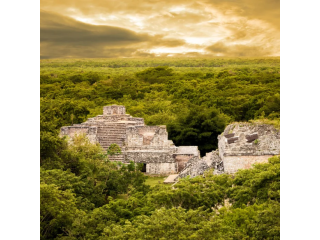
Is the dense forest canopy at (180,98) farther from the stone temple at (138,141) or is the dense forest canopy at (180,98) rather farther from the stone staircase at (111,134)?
the stone staircase at (111,134)

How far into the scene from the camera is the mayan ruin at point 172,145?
11.0 meters

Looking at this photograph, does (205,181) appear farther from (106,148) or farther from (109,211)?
(106,148)

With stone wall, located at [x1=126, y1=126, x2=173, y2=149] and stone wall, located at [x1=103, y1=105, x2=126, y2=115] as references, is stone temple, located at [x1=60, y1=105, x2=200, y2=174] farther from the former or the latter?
stone wall, located at [x1=103, y1=105, x2=126, y2=115]

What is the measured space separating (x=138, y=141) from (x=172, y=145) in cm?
136

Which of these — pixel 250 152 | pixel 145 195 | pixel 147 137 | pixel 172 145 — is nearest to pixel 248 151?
pixel 250 152

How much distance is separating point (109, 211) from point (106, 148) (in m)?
8.00

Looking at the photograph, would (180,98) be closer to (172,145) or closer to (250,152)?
(172,145)

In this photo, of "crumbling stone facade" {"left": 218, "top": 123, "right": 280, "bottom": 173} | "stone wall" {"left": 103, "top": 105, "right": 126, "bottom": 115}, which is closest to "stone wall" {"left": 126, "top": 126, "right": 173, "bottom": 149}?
"stone wall" {"left": 103, "top": 105, "right": 126, "bottom": 115}

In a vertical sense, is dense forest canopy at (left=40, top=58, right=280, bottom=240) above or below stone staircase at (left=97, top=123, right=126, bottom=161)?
below

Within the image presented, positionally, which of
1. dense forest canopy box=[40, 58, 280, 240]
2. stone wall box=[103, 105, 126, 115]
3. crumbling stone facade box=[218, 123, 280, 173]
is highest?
stone wall box=[103, 105, 126, 115]

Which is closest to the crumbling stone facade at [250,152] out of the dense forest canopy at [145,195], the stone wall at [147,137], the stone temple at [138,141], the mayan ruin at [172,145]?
the mayan ruin at [172,145]

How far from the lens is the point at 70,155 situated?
1159 cm

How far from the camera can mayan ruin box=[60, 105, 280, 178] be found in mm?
11016

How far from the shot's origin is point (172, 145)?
54.3 feet
